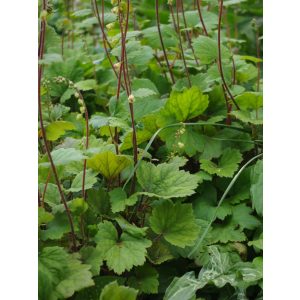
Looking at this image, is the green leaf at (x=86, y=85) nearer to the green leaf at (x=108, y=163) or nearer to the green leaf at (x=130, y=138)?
the green leaf at (x=130, y=138)

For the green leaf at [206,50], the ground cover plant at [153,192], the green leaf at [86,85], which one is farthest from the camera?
the green leaf at [86,85]

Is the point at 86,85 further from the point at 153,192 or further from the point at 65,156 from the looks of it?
the point at 65,156

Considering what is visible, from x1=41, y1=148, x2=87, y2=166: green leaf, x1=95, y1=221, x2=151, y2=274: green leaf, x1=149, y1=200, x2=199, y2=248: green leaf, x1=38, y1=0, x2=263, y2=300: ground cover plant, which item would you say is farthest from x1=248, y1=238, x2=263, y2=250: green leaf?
x1=41, y1=148, x2=87, y2=166: green leaf

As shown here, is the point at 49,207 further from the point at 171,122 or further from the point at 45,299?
the point at 171,122

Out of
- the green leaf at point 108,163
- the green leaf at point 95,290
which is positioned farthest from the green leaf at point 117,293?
the green leaf at point 108,163

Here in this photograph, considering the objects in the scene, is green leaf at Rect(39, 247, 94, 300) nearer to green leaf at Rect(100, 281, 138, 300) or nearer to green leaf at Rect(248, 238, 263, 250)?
green leaf at Rect(100, 281, 138, 300)

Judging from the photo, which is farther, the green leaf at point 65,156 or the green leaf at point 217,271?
the green leaf at point 217,271

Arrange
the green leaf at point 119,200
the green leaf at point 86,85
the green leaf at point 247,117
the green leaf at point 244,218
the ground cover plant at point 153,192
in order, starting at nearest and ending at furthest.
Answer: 1. the ground cover plant at point 153,192
2. the green leaf at point 119,200
3. the green leaf at point 244,218
4. the green leaf at point 247,117
5. the green leaf at point 86,85
